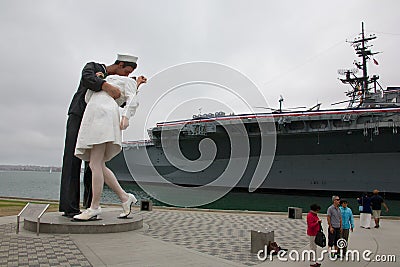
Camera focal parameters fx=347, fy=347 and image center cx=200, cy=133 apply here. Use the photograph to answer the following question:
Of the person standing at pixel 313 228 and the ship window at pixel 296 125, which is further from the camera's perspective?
the ship window at pixel 296 125

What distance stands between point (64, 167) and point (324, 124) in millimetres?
22332

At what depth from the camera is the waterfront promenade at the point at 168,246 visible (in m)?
5.66

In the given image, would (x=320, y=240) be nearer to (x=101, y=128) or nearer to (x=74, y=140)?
(x=101, y=128)

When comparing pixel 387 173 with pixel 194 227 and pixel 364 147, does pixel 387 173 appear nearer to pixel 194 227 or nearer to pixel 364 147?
pixel 364 147

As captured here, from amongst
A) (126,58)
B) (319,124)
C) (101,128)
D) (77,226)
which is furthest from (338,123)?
(77,226)

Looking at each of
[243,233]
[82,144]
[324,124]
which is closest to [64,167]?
[82,144]

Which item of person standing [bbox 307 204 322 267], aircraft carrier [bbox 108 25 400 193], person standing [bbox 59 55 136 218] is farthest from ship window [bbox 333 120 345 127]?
person standing [bbox 307 204 322 267]

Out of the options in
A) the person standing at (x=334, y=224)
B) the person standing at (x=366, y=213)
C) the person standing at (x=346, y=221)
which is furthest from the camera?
the person standing at (x=366, y=213)

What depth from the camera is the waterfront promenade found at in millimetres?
5656

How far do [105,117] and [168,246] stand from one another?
3.21m

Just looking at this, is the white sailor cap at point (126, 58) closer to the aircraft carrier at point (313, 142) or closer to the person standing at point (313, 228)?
the person standing at point (313, 228)

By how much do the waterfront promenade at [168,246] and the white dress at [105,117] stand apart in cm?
202

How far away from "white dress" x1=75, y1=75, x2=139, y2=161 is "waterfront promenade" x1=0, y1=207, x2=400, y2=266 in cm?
202

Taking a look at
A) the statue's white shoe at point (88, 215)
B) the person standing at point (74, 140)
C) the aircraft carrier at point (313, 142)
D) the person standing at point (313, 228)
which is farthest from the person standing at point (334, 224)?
the aircraft carrier at point (313, 142)
